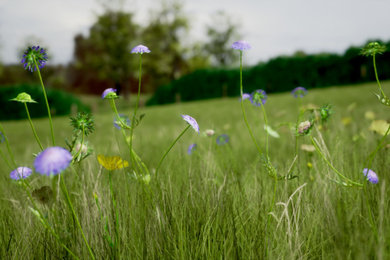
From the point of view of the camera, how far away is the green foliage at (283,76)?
61.5 feet

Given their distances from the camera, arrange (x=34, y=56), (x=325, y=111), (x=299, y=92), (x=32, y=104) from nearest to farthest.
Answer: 1. (x=34, y=56)
2. (x=325, y=111)
3. (x=299, y=92)
4. (x=32, y=104)

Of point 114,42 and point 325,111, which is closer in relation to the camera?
point 325,111

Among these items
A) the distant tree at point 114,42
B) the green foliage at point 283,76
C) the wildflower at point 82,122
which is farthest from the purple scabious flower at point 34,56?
the distant tree at point 114,42

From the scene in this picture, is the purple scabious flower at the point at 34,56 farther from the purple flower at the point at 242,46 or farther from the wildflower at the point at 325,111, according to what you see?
the wildflower at the point at 325,111

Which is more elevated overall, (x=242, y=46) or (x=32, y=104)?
(x=32, y=104)

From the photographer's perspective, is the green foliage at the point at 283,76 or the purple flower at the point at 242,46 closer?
the purple flower at the point at 242,46

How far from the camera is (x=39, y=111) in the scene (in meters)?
21.7

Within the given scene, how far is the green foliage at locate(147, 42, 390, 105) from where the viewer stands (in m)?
18.8

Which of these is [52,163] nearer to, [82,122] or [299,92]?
[82,122]

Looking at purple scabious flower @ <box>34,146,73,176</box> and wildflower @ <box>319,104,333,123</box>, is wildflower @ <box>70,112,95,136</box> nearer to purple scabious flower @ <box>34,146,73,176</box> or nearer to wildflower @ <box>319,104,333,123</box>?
purple scabious flower @ <box>34,146,73,176</box>

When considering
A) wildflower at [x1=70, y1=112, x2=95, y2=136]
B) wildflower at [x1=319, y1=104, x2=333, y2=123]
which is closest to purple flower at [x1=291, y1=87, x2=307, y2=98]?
wildflower at [x1=319, y1=104, x2=333, y2=123]

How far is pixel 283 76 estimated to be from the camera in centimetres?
2142

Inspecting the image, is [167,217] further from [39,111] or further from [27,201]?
[39,111]

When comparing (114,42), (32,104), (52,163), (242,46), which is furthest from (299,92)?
(114,42)
